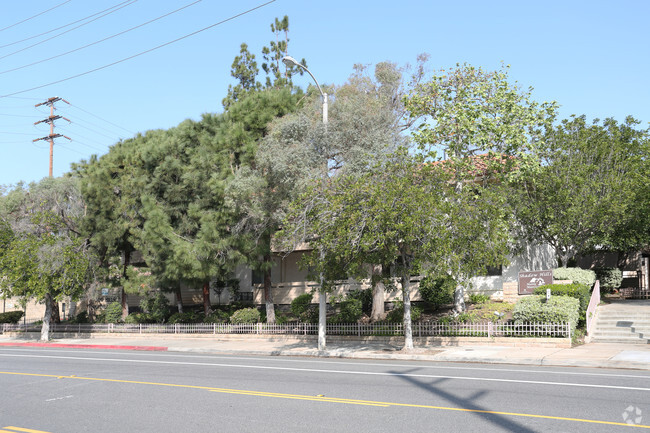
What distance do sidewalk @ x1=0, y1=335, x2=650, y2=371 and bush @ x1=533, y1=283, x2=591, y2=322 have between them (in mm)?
2496

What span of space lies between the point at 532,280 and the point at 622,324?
3534 millimetres

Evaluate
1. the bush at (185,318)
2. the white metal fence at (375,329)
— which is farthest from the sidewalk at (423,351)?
the bush at (185,318)

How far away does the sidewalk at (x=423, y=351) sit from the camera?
48.3 feet

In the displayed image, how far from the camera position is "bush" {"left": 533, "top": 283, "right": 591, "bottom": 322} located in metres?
20.5

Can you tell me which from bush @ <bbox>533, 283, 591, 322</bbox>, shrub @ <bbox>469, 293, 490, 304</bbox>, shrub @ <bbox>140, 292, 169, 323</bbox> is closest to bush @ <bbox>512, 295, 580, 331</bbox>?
bush @ <bbox>533, 283, 591, 322</bbox>

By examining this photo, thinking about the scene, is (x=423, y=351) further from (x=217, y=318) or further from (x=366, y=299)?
(x=217, y=318)

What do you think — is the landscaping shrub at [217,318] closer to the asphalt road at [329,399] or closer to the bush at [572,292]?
the asphalt road at [329,399]

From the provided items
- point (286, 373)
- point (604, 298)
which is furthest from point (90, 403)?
point (604, 298)

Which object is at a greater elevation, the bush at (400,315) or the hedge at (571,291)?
the hedge at (571,291)

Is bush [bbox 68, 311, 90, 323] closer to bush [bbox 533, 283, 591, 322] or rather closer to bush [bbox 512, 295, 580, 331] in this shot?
bush [bbox 512, 295, 580, 331]

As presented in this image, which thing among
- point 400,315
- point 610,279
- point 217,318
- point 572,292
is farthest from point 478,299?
point 217,318

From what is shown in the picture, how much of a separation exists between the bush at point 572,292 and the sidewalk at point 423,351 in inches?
98.3

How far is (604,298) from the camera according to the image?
91.9 feet

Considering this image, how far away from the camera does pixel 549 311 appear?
18.4 meters
